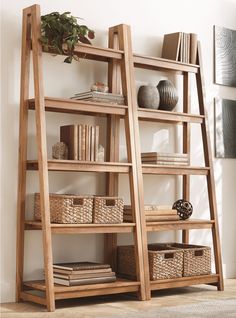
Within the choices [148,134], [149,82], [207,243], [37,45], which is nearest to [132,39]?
[149,82]

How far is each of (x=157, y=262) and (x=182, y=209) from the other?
1.74 ft

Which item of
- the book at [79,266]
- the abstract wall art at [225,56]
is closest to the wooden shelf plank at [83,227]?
the book at [79,266]

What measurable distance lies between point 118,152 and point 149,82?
683 millimetres

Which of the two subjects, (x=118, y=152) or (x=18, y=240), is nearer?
(x=18, y=240)

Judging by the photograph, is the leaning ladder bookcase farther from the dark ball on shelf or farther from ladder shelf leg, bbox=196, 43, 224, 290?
the dark ball on shelf

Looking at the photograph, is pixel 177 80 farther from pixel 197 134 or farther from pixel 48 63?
pixel 48 63


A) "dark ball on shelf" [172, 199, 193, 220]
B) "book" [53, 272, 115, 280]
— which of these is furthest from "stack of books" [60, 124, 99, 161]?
"dark ball on shelf" [172, 199, 193, 220]

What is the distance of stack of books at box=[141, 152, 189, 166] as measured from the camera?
4.60 meters

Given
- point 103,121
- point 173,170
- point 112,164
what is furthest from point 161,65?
point 112,164

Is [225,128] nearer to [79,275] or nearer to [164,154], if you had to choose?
[164,154]

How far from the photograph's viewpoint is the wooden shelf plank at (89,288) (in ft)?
12.9

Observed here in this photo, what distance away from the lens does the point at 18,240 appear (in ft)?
13.6

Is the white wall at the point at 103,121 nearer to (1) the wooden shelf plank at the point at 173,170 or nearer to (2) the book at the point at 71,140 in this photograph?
(2) the book at the point at 71,140

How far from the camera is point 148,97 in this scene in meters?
4.64
